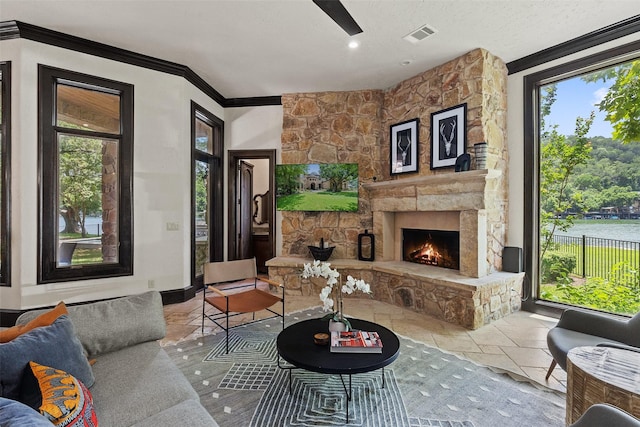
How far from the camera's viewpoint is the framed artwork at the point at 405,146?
4.23m

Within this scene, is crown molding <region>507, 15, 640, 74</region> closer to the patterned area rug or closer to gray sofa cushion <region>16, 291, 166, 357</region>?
the patterned area rug

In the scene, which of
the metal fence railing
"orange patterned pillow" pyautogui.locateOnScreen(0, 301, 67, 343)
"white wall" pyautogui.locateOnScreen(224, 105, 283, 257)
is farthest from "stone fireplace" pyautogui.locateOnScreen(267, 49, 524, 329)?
"orange patterned pillow" pyautogui.locateOnScreen(0, 301, 67, 343)

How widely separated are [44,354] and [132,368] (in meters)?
0.43

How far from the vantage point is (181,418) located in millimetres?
1211

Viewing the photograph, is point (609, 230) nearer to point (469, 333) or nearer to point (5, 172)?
point (469, 333)

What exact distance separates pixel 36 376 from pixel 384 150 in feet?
14.5

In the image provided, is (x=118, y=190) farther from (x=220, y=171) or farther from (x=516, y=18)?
(x=516, y=18)

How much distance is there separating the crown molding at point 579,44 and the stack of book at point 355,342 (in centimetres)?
373

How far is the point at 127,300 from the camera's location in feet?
6.33

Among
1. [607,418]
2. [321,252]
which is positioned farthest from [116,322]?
[321,252]

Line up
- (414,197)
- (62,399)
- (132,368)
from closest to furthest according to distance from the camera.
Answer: (62,399) → (132,368) → (414,197)

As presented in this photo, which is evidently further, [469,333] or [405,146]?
[405,146]

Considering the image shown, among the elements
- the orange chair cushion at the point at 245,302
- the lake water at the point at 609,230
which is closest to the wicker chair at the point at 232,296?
the orange chair cushion at the point at 245,302

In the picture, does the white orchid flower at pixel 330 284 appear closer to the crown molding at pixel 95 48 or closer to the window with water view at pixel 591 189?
the window with water view at pixel 591 189
